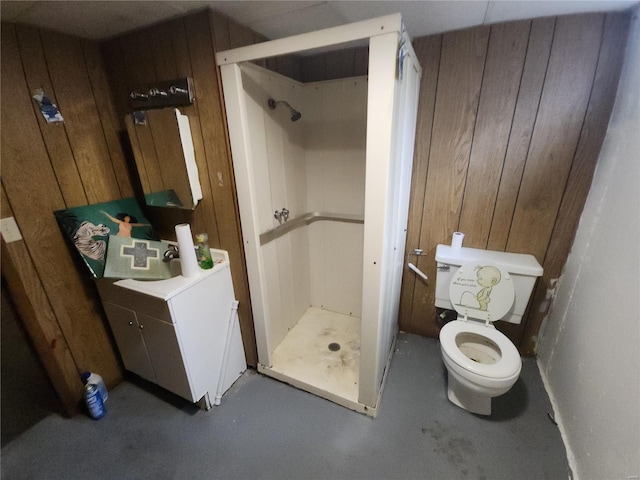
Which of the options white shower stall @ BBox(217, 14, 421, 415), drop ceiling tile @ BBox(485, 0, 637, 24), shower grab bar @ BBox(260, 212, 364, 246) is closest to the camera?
white shower stall @ BBox(217, 14, 421, 415)

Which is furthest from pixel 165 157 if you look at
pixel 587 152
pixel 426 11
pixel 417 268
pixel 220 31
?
pixel 587 152

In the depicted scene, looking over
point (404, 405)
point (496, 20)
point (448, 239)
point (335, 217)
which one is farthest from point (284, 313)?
point (496, 20)

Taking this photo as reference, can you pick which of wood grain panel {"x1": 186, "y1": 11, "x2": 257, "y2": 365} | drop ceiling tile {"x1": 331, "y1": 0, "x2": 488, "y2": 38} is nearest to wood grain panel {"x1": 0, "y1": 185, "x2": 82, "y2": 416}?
wood grain panel {"x1": 186, "y1": 11, "x2": 257, "y2": 365}

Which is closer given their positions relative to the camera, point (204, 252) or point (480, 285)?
point (204, 252)

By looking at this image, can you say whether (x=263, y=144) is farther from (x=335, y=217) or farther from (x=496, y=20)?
(x=496, y=20)

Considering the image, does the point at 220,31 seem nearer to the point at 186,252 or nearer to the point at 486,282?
the point at 186,252

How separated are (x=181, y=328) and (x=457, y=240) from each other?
166 cm

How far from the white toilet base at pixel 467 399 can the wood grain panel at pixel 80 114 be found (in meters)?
2.22

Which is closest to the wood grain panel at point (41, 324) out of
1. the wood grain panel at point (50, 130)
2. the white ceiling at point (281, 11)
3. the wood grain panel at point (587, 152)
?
the wood grain panel at point (50, 130)

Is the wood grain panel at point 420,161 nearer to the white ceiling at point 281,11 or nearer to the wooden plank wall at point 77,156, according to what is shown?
the white ceiling at point 281,11

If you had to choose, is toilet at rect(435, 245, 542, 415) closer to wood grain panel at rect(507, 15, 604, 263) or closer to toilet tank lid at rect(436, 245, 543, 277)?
toilet tank lid at rect(436, 245, 543, 277)

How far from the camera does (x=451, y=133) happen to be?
61.9 inches

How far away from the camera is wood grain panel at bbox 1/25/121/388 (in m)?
1.17

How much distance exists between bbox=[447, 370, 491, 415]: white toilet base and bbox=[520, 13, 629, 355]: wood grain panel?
668 millimetres
